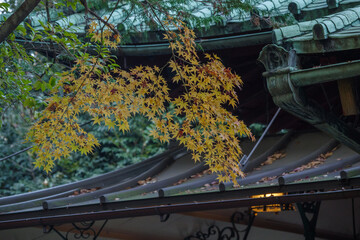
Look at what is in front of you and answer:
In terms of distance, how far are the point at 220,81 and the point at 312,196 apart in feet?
4.56

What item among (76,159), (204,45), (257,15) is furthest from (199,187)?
(76,159)

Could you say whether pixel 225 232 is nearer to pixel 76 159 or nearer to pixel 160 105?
pixel 160 105

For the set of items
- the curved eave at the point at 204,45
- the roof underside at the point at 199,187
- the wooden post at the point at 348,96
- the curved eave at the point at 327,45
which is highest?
the curved eave at the point at 204,45

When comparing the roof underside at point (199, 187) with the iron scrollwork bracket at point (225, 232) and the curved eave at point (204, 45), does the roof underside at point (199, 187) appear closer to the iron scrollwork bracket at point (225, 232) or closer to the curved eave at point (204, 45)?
the iron scrollwork bracket at point (225, 232)

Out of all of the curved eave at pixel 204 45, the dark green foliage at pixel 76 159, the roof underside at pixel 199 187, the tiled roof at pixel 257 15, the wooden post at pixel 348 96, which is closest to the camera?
the wooden post at pixel 348 96

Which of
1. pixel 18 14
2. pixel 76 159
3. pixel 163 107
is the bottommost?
pixel 76 159

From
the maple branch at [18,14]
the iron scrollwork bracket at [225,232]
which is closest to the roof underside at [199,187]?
the iron scrollwork bracket at [225,232]

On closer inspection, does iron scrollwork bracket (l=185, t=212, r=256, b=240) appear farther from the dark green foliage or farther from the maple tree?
the dark green foliage

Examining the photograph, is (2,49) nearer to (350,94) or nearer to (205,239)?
(350,94)

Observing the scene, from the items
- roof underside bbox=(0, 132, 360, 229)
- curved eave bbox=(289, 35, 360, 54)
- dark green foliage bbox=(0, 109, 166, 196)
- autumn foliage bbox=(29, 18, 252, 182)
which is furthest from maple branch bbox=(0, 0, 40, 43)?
dark green foliage bbox=(0, 109, 166, 196)

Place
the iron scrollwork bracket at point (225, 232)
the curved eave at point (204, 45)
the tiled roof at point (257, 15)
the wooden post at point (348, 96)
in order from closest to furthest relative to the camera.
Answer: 1. the wooden post at point (348, 96)
2. the tiled roof at point (257, 15)
3. the curved eave at point (204, 45)
4. the iron scrollwork bracket at point (225, 232)

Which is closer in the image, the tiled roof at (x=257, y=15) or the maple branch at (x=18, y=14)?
the maple branch at (x=18, y=14)

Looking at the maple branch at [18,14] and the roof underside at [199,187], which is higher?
the maple branch at [18,14]

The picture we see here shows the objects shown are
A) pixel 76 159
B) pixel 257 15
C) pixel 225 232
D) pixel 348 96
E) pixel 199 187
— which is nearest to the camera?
pixel 348 96
